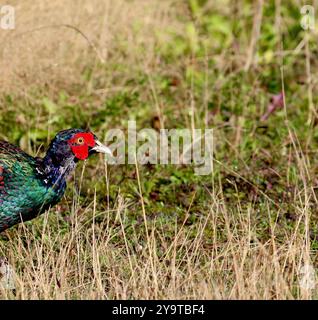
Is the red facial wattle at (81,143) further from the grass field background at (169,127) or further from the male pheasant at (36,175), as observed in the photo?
the grass field background at (169,127)

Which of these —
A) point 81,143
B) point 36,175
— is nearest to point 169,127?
point 81,143

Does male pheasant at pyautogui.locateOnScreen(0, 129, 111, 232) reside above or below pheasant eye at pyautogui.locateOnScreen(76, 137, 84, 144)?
below

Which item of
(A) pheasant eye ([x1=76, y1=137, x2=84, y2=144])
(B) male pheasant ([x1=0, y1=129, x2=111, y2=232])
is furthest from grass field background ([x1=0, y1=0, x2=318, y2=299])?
(A) pheasant eye ([x1=76, y1=137, x2=84, y2=144])

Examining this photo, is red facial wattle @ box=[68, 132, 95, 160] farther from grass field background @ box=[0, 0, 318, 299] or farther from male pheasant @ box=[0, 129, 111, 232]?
grass field background @ box=[0, 0, 318, 299]

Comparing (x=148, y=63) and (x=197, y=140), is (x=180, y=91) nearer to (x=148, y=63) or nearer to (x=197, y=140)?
(x=148, y=63)

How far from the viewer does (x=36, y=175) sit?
529cm

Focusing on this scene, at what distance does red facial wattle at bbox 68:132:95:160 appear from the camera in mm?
5426

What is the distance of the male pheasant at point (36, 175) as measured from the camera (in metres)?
5.16

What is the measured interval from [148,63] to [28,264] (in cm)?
324

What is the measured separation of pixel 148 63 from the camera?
805 cm

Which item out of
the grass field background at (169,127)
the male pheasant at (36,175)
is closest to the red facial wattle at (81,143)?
the male pheasant at (36,175)

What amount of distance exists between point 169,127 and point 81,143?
2067 mm

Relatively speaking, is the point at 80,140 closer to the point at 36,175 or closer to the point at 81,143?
the point at 81,143
